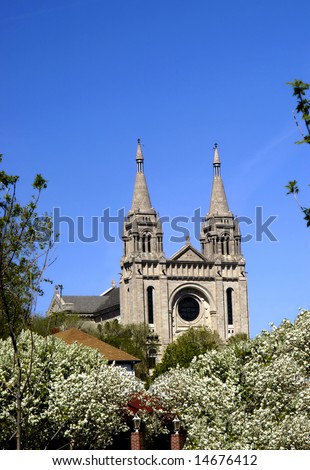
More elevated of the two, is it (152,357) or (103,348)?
(152,357)

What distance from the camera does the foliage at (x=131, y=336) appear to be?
123 m

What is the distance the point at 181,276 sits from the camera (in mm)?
148375

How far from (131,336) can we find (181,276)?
16.6m

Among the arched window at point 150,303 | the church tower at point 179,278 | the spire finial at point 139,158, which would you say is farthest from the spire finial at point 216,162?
the arched window at point 150,303

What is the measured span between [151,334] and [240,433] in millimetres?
102124

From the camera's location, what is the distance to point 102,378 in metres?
46.6

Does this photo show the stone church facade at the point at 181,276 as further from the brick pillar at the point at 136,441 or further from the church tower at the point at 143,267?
the brick pillar at the point at 136,441

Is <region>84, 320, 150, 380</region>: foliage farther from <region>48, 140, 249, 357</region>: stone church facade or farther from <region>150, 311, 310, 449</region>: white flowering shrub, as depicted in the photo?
<region>150, 311, 310, 449</region>: white flowering shrub

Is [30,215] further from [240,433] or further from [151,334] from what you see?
[151,334]

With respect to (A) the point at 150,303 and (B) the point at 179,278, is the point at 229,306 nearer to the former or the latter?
(B) the point at 179,278

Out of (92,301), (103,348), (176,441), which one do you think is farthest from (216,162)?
(176,441)

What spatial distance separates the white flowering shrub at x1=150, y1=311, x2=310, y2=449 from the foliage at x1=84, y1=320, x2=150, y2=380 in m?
75.2

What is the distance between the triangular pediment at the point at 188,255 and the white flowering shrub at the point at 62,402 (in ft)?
333
